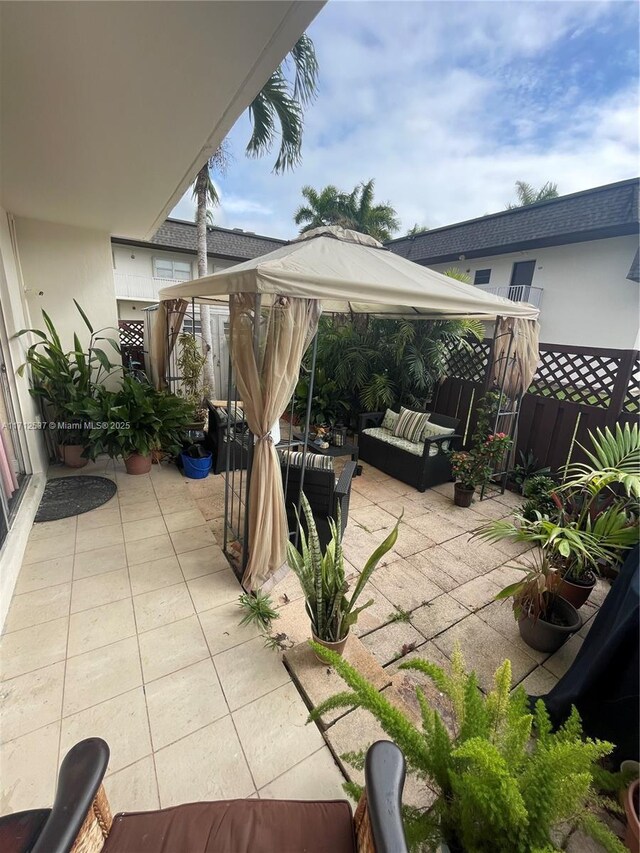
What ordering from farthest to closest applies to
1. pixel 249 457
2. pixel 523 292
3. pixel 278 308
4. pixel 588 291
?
pixel 523 292, pixel 588 291, pixel 249 457, pixel 278 308

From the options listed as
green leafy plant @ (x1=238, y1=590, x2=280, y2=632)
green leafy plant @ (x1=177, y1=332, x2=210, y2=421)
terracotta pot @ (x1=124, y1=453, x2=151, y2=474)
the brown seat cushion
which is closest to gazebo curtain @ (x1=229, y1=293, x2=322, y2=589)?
green leafy plant @ (x1=238, y1=590, x2=280, y2=632)

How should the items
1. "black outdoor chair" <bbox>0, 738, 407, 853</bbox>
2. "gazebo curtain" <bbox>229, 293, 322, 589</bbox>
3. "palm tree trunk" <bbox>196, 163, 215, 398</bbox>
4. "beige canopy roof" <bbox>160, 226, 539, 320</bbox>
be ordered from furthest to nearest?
"palm tree trunk" <bbox>196, 163, 215, 398</bbox> < "gazebo curtain" <bbox>229, 293, 322, 589</bbox> < "beige canopy roof" <bbox>160, 226, 539, 320</bbox> < "black outdoor chair" <bbox>0, 738, 407, 853</bbox>

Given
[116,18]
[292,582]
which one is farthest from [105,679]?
[116,18]

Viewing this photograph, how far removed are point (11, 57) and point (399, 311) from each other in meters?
4.18

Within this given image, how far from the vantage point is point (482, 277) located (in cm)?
1009

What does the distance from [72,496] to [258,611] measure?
2.53 metres

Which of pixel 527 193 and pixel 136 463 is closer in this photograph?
pixel 136 463

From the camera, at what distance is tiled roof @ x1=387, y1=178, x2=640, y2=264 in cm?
725

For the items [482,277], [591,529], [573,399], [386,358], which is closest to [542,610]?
[591,529]

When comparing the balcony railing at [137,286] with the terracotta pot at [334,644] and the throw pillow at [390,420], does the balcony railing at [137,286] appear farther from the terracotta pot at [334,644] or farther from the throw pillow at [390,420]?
the terracotta pot at [334,644]

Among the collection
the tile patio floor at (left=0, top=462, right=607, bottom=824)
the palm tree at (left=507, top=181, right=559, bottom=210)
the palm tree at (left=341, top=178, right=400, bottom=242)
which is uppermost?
the palm tree at (left=507, top=181, right=559, bottom=210)

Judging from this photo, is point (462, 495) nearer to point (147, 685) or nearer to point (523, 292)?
point (147, 685)

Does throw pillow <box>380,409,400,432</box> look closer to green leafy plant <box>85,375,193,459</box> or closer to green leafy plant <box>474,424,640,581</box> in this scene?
green leafy plant <box>474,424,640,581</box>

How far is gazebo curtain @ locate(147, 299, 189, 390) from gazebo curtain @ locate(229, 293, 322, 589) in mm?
2545
